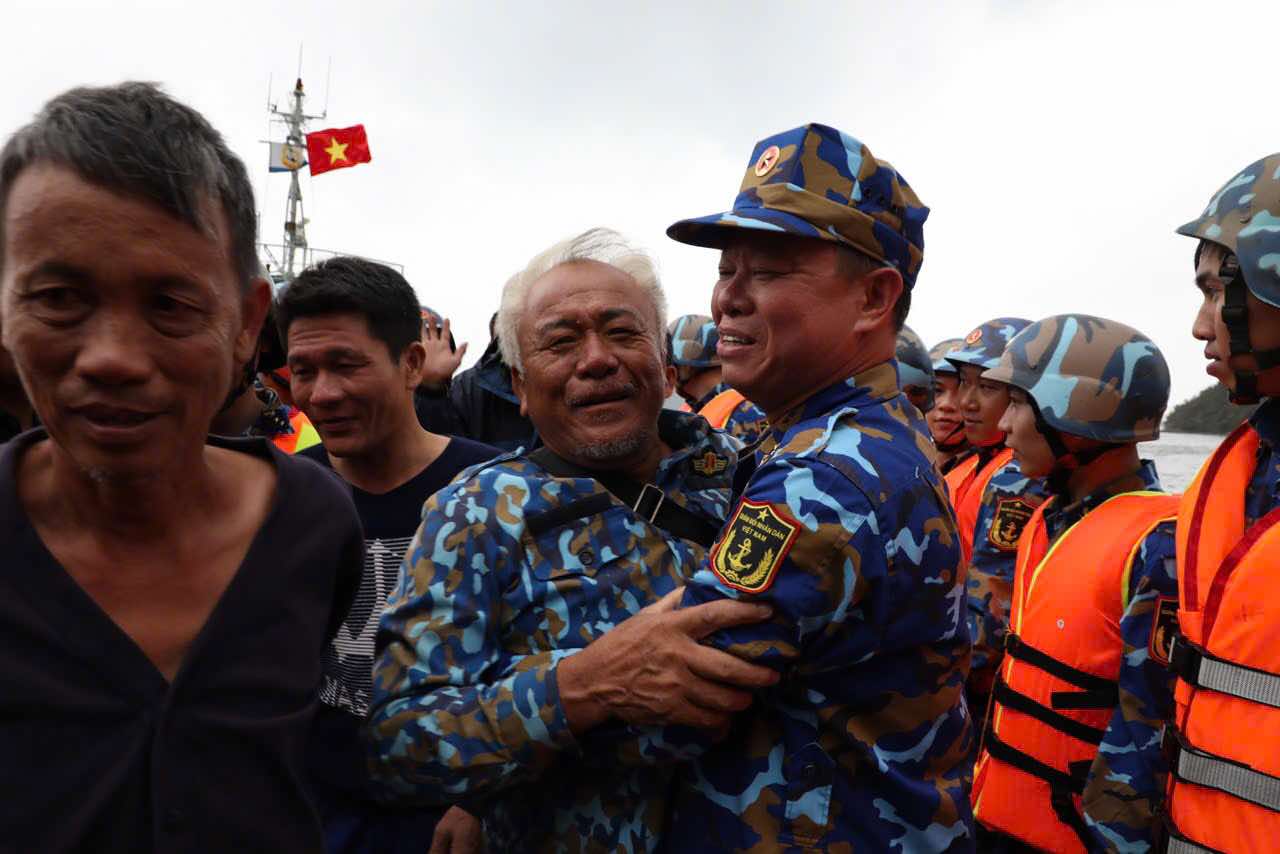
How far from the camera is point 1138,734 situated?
3.01 metres

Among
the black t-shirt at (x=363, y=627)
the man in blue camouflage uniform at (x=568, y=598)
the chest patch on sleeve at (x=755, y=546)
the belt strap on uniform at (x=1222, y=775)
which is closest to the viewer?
the chest patch on sleeve at (x=755, y=546)

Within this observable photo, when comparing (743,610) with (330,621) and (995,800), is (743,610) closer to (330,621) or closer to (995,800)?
(330,621)

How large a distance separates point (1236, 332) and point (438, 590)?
2223 millimetres

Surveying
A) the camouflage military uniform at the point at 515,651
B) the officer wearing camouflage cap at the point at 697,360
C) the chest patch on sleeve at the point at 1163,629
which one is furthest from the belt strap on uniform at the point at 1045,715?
the officer wearing camouflage cap at the point at 697,360

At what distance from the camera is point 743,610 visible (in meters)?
1.73

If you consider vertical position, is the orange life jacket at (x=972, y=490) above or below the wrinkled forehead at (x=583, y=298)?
below

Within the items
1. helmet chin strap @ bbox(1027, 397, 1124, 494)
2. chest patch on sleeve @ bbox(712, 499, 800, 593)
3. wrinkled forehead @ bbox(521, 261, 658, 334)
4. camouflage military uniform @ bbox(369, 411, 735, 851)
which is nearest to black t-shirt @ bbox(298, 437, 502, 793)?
camouflage military uniform @ bbox(369, 411, 735, 851)

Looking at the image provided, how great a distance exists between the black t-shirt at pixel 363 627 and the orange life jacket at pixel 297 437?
3.40 feet

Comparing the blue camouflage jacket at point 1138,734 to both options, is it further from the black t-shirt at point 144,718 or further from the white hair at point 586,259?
the black t-shirt at point 144,718

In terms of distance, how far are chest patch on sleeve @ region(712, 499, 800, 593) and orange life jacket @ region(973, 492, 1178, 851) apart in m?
2.26

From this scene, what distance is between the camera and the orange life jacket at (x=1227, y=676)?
90.7 inches

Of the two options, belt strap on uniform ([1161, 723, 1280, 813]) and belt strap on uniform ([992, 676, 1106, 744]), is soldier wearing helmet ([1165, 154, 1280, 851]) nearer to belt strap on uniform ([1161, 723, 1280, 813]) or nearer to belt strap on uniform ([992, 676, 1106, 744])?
belt strap on uniform ([1161, 723, 1280, 813])

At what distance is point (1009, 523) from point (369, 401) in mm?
3706

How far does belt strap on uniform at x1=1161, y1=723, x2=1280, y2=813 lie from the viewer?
228 centimetres
